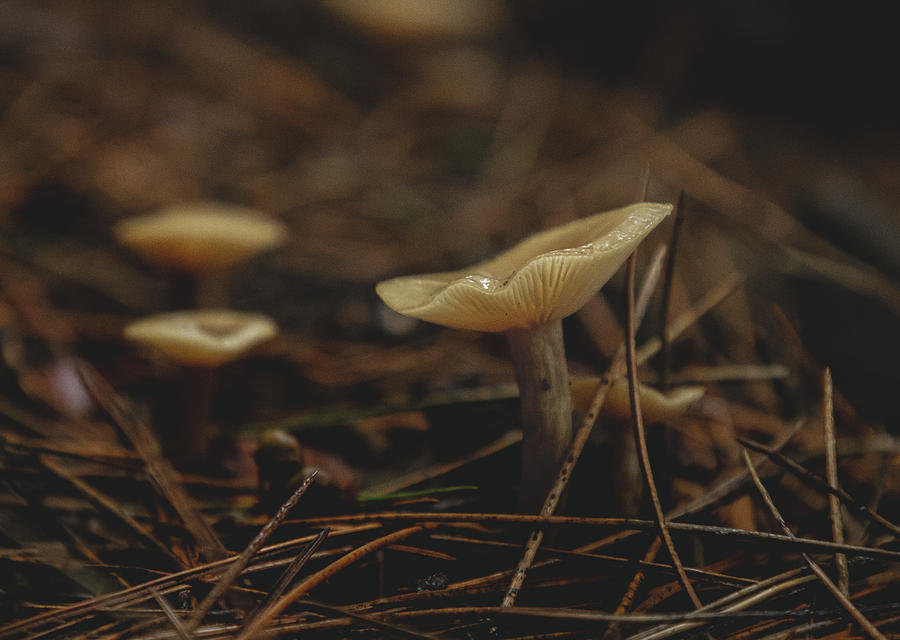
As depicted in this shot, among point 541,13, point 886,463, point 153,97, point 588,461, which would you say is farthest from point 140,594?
point 541,13

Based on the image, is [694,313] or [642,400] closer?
[642,400]

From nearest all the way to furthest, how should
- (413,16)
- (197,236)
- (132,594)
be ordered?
1. (132,594)
2. (197,236)
3. (413,16)

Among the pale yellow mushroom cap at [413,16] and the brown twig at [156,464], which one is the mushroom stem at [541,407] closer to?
the brown twig at [156,464]

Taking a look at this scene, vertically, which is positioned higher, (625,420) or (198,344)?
(625,420)

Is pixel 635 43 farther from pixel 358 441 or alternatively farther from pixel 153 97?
pixel 358 441

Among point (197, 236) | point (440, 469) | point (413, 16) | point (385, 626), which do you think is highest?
point (413, 16)

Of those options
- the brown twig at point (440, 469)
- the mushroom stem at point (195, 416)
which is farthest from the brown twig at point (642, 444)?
the mushroom stem at point (195, 416)

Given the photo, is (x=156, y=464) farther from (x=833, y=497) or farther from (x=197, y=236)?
(x=833, y=497)

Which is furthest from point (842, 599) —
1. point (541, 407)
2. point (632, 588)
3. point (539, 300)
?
point (539, 300)
